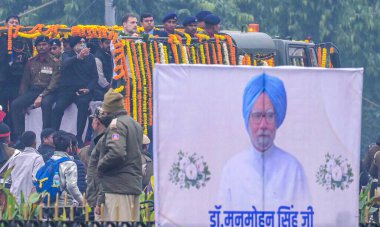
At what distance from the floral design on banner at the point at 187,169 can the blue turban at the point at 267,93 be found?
411 millimetres

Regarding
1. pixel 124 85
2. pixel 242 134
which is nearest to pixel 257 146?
pixel 242 134

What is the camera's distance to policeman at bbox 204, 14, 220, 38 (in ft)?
58.1

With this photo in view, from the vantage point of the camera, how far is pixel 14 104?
17.8 m

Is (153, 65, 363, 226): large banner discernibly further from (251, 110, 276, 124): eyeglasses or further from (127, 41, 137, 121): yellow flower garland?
(127, 41, 137, 121): yellow flower garland

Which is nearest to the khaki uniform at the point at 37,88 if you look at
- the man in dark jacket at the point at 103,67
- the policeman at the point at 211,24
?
the man in dark jacket at the point at 103,67

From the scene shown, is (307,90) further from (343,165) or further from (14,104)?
(14,104)

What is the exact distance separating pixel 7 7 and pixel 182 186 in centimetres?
1941

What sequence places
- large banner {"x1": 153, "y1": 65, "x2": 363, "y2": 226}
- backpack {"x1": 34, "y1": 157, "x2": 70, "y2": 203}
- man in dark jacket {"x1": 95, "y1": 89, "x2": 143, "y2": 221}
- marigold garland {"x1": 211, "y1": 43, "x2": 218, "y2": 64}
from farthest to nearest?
marigold garland {"x1": 211, "y1": 43, "x2": 218, "y2": 64}, backpack {"x1": 34, "y1": 157, "x2": 70, "y2": 203}, man in dark jacket {"x1": 95, "y1": 89, "x2": 143, "y2": 221}, large banner {"x1": 153, "y1": 65, "x2": 363, "y2": 226}

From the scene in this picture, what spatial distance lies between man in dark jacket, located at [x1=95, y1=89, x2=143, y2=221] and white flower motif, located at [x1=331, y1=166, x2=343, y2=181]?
2501 millimetres

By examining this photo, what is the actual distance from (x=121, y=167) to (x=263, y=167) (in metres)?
2.59

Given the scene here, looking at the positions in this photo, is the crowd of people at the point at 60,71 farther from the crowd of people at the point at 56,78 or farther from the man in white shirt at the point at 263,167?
the man in white shirt at the point at 263,167

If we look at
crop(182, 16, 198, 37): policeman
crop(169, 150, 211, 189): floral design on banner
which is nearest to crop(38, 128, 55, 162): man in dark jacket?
crop(182, 16, 198, 37): policeman

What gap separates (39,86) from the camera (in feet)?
58.2

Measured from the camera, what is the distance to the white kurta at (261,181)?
9016 millimetres
